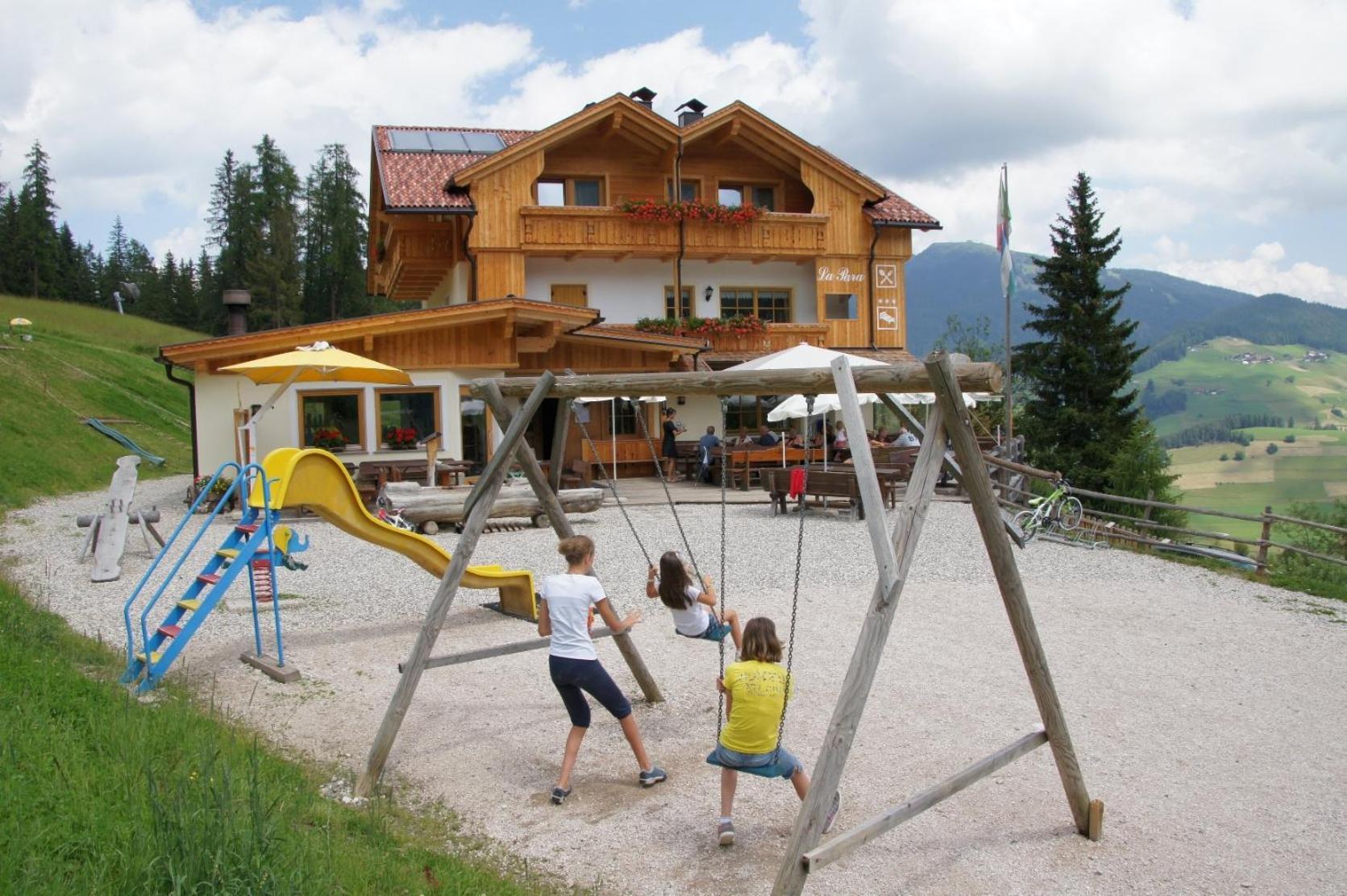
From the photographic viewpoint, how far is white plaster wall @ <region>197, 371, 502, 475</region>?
60.2 ft

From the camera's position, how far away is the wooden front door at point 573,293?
87.6ft

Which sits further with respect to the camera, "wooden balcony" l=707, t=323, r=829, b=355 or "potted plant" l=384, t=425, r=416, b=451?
"wooden balcony" l=707, t=323, r=829, b=355

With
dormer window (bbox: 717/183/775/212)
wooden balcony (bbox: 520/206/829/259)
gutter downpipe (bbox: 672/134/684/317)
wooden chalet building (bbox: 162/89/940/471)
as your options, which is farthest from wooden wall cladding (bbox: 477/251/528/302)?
dormer window (bbox: 717/183/775/212)

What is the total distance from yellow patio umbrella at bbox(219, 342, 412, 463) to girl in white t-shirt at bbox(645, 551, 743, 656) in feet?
34.3

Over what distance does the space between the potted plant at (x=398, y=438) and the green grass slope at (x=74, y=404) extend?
252 inches

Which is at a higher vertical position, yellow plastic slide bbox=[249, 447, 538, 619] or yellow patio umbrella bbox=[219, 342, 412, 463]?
yellow patio umbrella bbox=[219, 342, 412, 463]

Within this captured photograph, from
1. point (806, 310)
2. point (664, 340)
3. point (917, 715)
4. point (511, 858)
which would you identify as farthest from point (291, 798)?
point (806, 310)

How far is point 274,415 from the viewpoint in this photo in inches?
736

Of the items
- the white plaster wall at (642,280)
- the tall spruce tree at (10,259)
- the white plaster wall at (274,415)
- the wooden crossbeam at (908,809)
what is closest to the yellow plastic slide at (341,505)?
the wooden crossbeam at (908,809)

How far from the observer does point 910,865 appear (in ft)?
15.1

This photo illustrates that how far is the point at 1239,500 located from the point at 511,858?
305ft

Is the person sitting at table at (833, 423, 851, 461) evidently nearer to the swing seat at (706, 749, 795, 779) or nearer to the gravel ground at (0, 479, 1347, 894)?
the gravel ground at (0, 479, 1347, 894)

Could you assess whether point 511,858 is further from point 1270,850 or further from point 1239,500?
point 1239,500

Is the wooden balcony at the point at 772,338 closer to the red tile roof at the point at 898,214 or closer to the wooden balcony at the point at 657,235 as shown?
the wooden balcony at the point at 657,235
